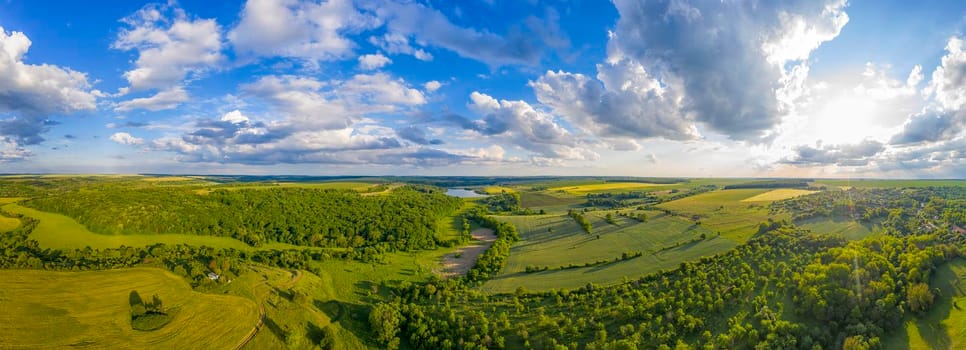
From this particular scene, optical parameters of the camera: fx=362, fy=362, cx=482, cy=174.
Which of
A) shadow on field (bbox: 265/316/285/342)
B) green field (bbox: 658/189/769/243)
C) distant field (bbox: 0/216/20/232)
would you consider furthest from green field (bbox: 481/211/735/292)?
distant field (bbox: 0/216/20/232)

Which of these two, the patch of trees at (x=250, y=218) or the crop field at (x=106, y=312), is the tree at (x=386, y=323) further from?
the patch of trees at (x=250, y=218)

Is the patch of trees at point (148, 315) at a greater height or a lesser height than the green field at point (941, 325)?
lesser

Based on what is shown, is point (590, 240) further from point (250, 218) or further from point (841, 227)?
point (250, 218)

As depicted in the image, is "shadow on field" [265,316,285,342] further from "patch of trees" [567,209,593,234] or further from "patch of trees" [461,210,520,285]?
"patch of trees" [567,209,593,234]

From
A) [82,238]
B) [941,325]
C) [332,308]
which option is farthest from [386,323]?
[82,238]

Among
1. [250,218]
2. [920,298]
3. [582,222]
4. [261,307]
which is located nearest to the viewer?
[920,298]

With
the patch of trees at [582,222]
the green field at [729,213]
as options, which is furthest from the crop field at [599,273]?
the patch of trees at [582,222]

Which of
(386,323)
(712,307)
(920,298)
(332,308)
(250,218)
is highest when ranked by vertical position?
(250,218)
